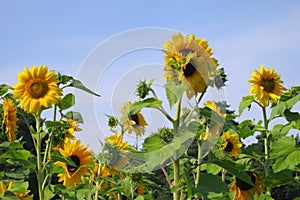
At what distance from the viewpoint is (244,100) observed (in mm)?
3852

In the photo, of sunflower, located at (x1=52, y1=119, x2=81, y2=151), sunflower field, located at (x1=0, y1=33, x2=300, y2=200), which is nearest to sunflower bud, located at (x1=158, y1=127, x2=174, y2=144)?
Result: sunflower field, located at (x1=0, y1=33, x2=300, y2=200)

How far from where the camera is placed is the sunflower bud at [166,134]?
2.59m

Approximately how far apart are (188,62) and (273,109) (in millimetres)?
1355

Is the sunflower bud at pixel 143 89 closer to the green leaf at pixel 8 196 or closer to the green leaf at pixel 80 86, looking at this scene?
the green leaf at pixel 80 86

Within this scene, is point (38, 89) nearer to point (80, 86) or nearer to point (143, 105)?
point (80, 86)

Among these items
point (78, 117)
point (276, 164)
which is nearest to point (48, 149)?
point (78, 117)

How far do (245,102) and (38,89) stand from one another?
1494mm

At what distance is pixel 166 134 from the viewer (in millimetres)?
2648

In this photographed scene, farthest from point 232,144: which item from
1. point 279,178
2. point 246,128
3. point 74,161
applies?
point 74,161

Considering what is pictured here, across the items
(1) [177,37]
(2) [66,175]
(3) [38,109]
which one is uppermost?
(1) [177,37]

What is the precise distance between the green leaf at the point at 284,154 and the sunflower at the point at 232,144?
33 centimetres

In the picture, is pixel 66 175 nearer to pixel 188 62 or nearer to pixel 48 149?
pixel 48 149

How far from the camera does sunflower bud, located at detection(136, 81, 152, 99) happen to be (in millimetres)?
2566

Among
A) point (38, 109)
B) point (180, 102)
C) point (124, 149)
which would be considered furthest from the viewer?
point (124, 149)
